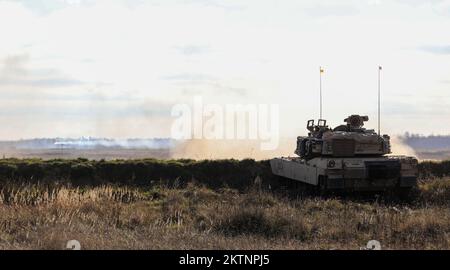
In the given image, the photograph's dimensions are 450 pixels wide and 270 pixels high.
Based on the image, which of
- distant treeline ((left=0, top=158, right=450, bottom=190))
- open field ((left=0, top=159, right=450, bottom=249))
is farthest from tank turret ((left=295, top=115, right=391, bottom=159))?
distant treeline ((left=0, top=158, right=450, bottom=190))

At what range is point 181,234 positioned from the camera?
11.3 m

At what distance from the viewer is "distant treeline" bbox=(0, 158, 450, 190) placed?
915 inches

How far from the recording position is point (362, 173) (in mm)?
19172

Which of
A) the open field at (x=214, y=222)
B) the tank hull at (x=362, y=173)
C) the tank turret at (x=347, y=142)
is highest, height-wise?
the tank turret at (x=347, y=142)

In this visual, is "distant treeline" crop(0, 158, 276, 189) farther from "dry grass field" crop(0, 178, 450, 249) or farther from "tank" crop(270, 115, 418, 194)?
"dry grass field" crop(0, 178, 450, 249)

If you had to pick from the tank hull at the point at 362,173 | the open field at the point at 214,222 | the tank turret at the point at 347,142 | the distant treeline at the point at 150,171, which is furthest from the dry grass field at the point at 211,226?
the distant treeline at the point at 150,171

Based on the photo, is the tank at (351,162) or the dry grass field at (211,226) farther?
the tank at (351,162)

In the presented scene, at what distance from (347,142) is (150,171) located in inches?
308

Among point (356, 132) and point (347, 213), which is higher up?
point (356, 132)

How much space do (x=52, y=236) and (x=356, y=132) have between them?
12.9m

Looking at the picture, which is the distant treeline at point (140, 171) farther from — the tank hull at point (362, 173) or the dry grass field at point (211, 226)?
the dry grass field at point (211, 226)

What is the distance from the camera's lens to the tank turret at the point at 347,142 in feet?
65.9
